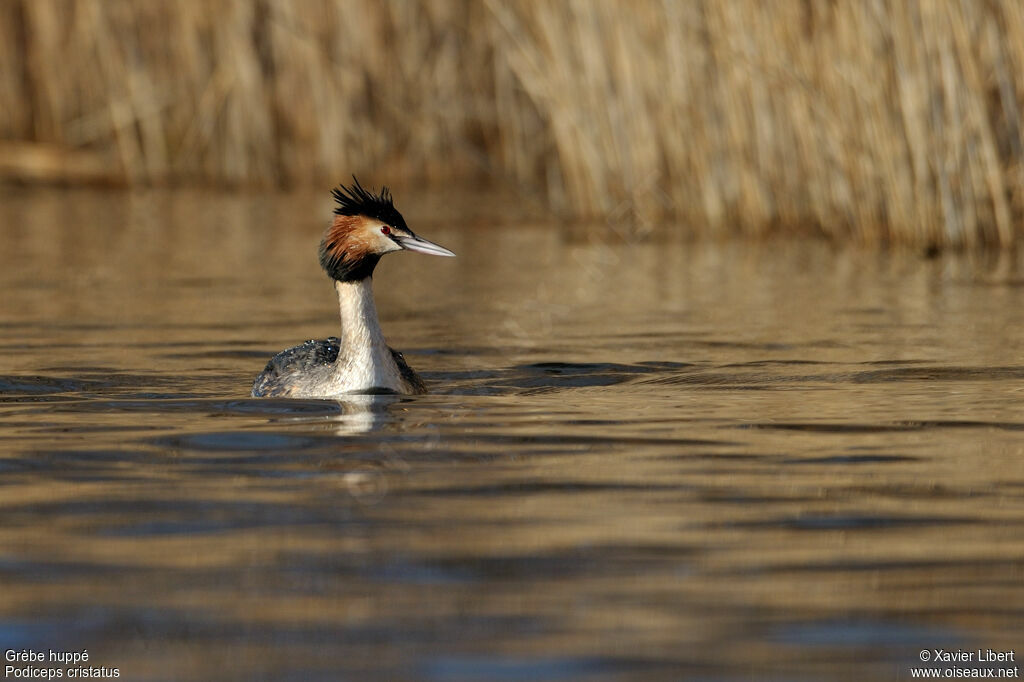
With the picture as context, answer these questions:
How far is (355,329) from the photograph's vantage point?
295 inches

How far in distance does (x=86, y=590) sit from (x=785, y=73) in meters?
9.20

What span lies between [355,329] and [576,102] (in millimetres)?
7079

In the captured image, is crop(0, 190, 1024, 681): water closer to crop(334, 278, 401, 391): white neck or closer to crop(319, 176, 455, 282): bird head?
crop(334, 278, 401, 391): white neck

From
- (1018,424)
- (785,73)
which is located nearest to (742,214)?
(785,73)

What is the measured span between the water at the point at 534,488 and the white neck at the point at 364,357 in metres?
0.15

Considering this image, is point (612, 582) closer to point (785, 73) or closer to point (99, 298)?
point (99, 298)

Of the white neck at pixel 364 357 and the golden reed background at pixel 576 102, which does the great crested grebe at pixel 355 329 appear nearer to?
the white neck at pixel 364 357

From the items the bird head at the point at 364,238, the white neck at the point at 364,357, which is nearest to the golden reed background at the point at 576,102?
the bird head at the point at 364,238

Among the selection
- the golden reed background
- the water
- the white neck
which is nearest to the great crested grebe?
the white neck

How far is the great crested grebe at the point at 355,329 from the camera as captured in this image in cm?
747

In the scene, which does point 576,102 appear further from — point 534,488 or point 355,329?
point 534,488

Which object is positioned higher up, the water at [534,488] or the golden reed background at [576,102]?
the golden reed background at [576,102]

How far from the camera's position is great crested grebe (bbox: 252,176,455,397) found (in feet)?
24.5

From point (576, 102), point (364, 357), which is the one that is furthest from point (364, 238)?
point (576, 102)
